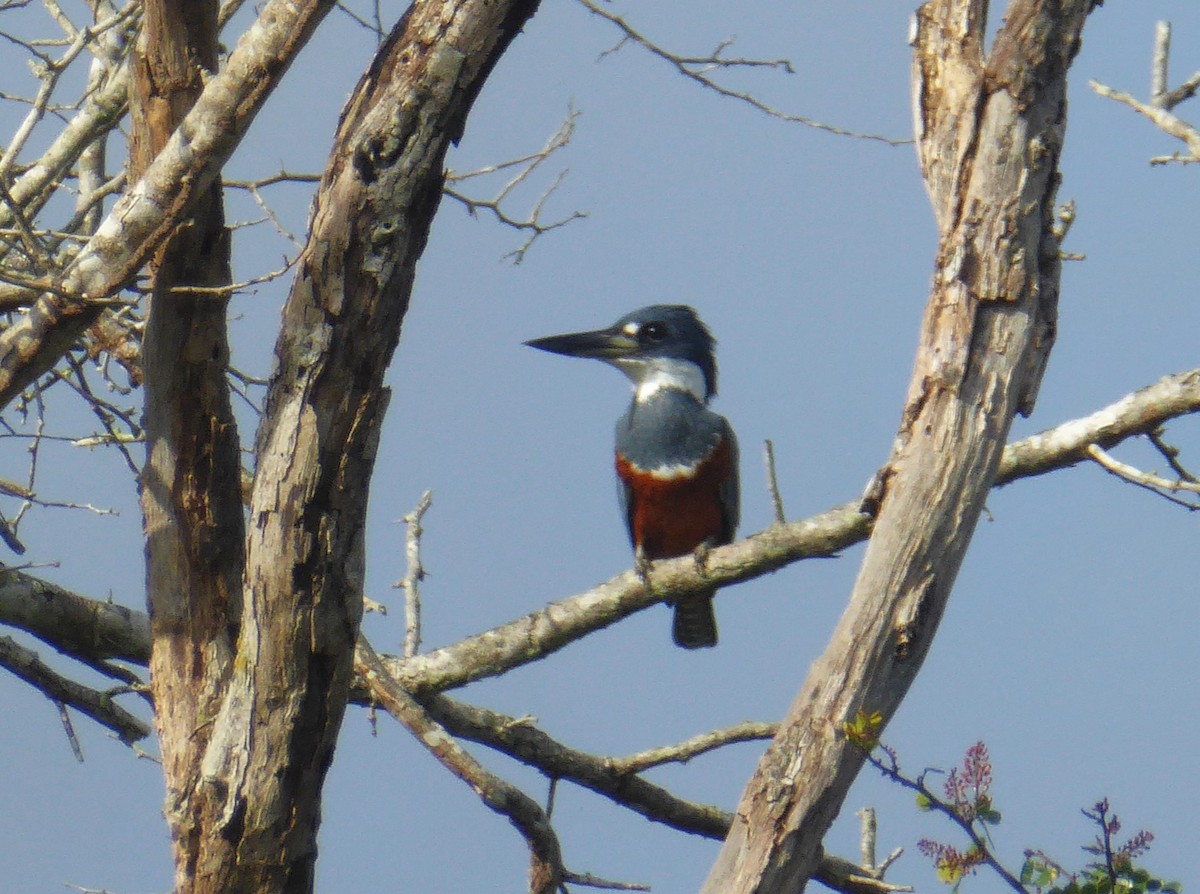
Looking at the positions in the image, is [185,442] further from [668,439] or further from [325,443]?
[668,439]

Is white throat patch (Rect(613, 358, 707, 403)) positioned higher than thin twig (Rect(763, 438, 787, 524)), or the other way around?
white throat patch (Rect(613, 358, 707, 403))

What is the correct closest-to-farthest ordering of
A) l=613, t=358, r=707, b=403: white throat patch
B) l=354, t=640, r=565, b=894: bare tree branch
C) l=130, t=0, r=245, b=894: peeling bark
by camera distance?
l=130, t=0, r=245, b=894: peeling bark
l=354, t=640, r=565, b=894: bare tree branch
l=613, t=358, r=707, b=403: white throat patch

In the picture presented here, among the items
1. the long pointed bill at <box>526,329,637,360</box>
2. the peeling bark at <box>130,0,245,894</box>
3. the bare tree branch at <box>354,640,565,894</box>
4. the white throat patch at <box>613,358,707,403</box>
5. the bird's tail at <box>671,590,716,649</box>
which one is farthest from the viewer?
the bird's tail at <box>671,590,716,649</box>

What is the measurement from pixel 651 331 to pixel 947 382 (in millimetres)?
3748

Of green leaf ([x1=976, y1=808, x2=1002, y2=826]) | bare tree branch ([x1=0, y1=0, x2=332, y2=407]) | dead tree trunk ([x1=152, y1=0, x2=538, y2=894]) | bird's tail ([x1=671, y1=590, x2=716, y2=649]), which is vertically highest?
bird's tail ([x1=671, y1=590, x2=716, y2=649])

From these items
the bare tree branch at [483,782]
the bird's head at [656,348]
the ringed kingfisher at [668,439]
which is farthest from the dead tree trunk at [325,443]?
the bird's head at [656,348]

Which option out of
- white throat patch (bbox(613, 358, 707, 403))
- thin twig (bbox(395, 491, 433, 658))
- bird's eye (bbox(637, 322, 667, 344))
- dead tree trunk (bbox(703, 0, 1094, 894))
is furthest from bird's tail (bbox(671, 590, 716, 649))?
dead tree trunk (bbox(703, 0, 1094, 894))

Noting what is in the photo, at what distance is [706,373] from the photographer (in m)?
6.66

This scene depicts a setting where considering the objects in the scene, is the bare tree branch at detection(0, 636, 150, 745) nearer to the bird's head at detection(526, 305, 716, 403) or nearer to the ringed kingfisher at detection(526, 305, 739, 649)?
the ringed kingfisher at detection(526, 305, 739, 649)

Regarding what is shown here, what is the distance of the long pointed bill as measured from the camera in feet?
19.8

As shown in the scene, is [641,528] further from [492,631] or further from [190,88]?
[190,88]

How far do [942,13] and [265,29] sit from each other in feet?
4.61

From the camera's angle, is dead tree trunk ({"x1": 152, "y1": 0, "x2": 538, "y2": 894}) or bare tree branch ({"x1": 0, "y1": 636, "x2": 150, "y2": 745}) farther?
bare tree branch ({"x1": 0, "y1": 636, "x2": 150, "y2": 745})

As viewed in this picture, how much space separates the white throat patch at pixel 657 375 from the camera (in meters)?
6.46
